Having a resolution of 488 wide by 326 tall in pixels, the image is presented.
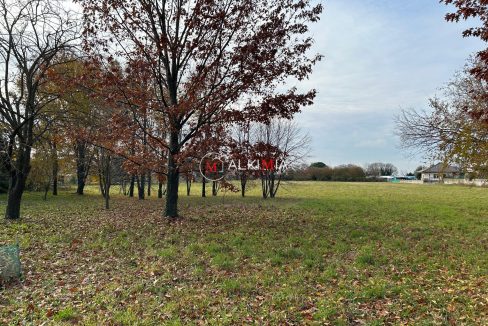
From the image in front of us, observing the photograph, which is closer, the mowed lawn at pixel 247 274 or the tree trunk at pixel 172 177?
the mowed lawn at pixel 247 274

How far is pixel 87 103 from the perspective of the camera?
14508mm

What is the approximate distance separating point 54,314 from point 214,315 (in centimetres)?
201

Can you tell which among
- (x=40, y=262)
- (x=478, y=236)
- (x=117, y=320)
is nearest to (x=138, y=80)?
(x=40, y=262)

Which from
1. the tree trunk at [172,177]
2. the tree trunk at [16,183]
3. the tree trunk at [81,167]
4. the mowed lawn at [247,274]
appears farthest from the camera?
the tree trunk at [81,167]

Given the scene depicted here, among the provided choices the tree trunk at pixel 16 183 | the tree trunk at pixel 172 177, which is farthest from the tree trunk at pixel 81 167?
the tree trunk at pixel 172 177

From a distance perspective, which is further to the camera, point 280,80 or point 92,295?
point 280,80

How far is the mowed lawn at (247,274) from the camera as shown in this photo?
4.21 meters

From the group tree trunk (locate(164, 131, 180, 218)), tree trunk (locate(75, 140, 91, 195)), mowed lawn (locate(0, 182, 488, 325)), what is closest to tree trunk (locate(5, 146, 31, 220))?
mowed lawn (locate(0, 182, 488, 325))

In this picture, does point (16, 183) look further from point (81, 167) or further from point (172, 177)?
point (81, 167)

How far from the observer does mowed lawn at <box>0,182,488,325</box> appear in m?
4.21

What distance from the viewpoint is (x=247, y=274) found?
18.9 feet

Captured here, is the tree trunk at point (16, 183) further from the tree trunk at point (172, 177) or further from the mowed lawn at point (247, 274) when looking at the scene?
the tree trunk at point (172, 177)

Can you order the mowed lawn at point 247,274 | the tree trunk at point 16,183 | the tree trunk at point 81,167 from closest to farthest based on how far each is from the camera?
the mowed lawn at point 247,274
the tree trunk at point 16,183
the tree trunk at point 81,167

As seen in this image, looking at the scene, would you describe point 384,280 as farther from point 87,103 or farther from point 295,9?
point 87,103
